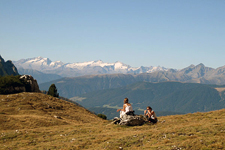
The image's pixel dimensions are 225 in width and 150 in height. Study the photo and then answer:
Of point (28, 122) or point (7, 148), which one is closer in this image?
point (7, 148)

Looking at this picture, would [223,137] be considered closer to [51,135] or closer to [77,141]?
[77,141]

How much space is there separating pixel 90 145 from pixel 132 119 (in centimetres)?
1020

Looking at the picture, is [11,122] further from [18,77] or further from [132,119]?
[18,77]

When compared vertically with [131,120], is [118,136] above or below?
below

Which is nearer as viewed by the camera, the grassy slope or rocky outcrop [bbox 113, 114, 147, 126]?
the grassy slope

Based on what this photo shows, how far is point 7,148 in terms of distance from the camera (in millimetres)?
22875

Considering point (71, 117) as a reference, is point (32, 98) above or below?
above

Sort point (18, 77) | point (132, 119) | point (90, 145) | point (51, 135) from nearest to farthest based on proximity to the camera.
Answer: point (90, 145) < point (51, 135) < point (132, 119) < point (18, 77)

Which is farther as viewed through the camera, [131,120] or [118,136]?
[131,120]

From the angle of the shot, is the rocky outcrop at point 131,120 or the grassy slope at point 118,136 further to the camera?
the rocky outcrop at point 131,120

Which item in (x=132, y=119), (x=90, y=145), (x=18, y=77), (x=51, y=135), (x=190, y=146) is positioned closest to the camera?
(x=190, y=146)

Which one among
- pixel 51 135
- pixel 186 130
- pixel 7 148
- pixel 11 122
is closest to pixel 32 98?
pixel 11 122

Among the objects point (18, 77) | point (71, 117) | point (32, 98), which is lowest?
point (71, 117)

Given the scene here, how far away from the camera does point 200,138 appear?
1908 cm
